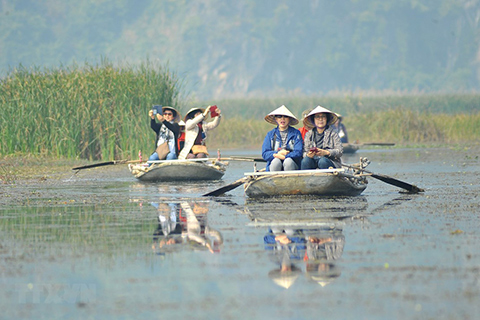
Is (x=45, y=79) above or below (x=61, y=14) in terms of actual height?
below

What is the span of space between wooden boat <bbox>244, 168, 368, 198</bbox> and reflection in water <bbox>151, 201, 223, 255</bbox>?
1.11m

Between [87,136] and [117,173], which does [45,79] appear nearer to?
[87,136]

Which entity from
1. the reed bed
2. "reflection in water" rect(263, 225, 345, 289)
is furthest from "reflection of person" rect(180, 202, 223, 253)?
the reed bed

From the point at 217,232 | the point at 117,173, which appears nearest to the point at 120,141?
the point at 117,173

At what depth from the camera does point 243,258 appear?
8.86 m

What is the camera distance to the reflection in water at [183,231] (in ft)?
31.9

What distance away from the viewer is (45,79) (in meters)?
29.0

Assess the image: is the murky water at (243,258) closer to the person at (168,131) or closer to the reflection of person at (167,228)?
the reflection of person at (167,228)

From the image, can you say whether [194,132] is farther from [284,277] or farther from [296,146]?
[284,277]

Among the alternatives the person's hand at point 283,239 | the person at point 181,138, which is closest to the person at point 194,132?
the person at point 181,138

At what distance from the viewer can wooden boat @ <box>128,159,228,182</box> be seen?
20.2 m

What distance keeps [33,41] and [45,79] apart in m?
81.4

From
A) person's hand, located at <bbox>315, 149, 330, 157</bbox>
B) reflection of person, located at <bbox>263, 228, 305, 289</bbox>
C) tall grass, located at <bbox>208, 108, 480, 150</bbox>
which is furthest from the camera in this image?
tall grass, located at <bbox>208, 108, 480, 150</bbox>

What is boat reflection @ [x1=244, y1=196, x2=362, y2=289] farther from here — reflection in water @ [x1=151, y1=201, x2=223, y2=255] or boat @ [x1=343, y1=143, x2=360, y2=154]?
boat @ [x1=343, y1=143, x2=360, y2=154]
